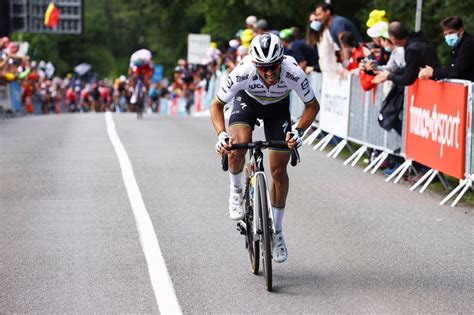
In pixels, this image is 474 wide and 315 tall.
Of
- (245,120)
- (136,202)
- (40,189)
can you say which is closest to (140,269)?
→ (245,120)

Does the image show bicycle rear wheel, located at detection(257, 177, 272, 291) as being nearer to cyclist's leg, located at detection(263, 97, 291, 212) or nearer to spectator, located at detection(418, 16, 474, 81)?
cyclist's leg, located at detection(263, 97, 291, 212)

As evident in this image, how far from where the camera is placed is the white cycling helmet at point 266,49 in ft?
25.1

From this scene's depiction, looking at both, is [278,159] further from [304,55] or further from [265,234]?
[304,55]

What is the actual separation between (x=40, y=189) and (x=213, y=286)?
603 centimetres

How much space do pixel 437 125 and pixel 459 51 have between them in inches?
35.9

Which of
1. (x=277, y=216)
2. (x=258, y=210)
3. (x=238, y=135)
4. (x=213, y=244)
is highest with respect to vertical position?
(x=238, y=135)

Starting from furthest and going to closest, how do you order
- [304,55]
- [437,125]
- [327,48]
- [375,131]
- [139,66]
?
[139,66] < [304,55] < [327,48] < [375,131] < [437,125]

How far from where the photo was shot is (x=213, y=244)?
957 centimetres

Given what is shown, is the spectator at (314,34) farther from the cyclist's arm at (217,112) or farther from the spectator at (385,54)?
the cyclist's arm at (217,112)

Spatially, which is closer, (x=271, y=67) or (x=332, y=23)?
(x=271, y=67)

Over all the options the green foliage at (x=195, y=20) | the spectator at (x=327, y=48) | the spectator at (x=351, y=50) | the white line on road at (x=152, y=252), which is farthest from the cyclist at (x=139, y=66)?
the white line on road at (x=152, y=252)

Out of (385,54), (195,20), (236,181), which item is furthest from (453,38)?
(195,20)

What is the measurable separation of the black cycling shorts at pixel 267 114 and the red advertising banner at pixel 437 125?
14.0 ft

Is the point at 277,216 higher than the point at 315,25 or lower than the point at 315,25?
lower
